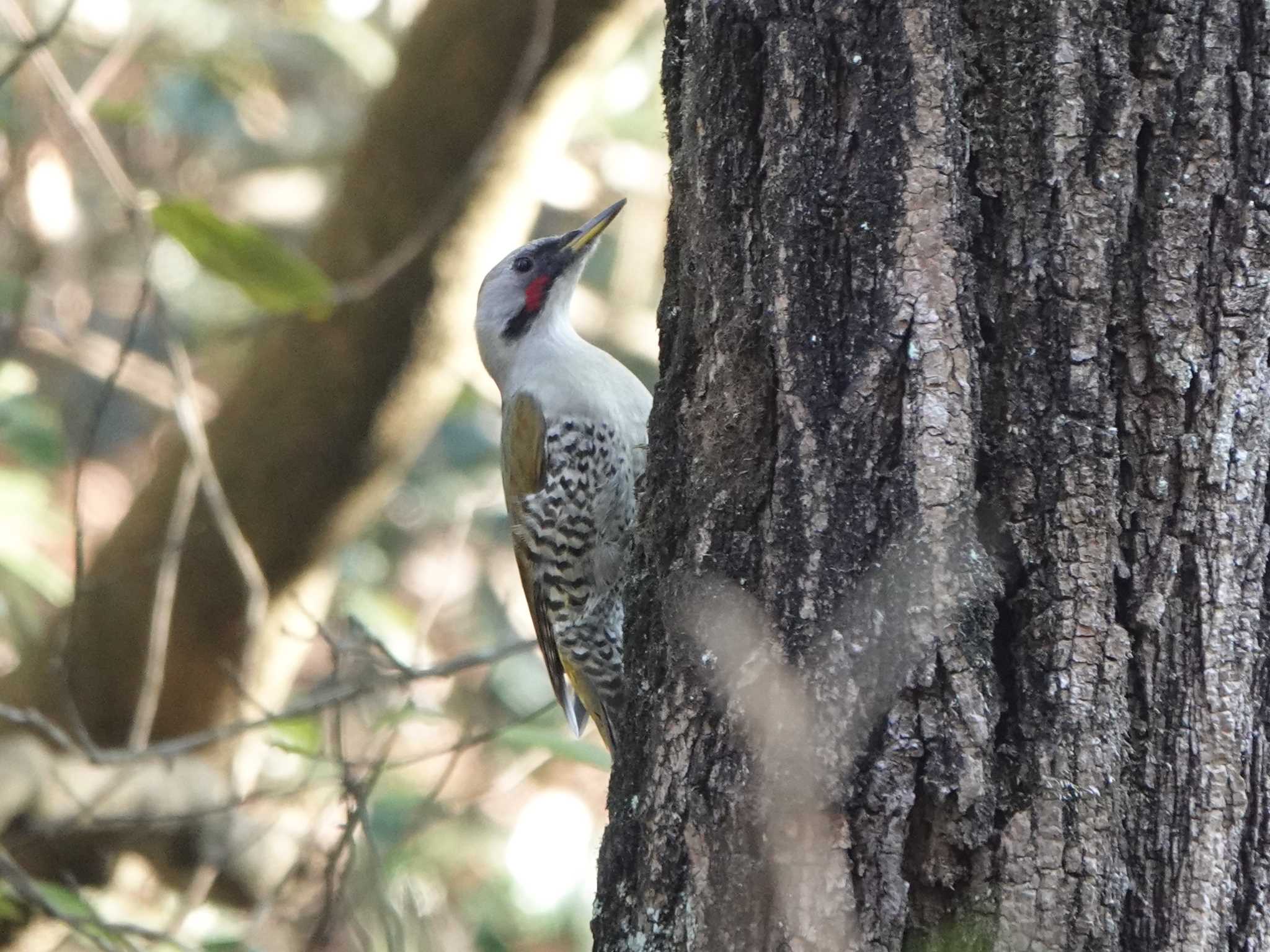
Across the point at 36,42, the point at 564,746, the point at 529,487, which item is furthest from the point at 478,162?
the point at 564,746

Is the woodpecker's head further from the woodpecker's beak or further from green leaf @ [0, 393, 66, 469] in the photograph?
green leaf @ [0, 393, 66, 469]

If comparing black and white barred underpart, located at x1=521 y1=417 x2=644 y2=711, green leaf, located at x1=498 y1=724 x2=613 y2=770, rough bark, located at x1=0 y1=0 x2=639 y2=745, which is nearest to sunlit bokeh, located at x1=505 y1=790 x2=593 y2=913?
rough bark, located at x1=0 y1=0 x2=639 y2=745

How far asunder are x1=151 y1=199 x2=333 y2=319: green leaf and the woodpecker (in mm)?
1011

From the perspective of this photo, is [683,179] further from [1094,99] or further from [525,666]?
[525,666]

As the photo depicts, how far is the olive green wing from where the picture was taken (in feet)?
13.0

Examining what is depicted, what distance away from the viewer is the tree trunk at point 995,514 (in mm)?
1405

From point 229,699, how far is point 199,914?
712 millimetres

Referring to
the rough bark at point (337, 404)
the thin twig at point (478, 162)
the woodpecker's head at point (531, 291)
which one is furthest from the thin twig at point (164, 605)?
the woodpecker's head at point (531, 291)

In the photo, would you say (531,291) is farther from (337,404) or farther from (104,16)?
(104,16)

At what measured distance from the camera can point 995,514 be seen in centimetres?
148

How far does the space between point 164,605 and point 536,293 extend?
1.40 metres

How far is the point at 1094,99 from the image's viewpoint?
1483 millimetres

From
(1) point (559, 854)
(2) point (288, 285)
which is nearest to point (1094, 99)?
(2) point (288, 285)

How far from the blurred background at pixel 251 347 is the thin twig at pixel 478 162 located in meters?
0.15
